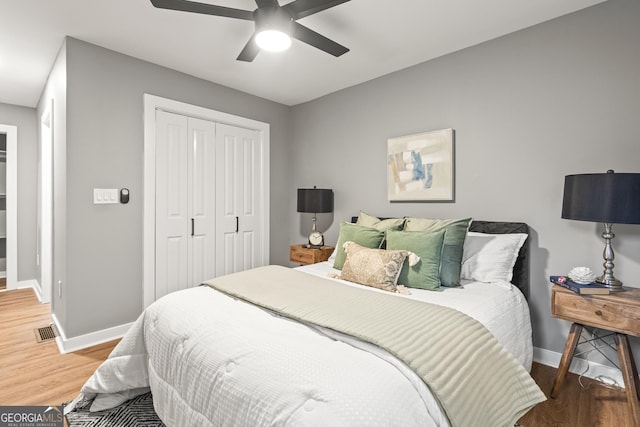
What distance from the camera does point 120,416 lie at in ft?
5.85

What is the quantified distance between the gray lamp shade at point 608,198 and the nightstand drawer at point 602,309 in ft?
1.44

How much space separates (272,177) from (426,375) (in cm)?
338

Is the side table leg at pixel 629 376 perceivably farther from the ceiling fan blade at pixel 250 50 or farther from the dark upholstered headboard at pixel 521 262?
the ceiling fan blade at pixel 250 50

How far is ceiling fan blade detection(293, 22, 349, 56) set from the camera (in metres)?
1.97

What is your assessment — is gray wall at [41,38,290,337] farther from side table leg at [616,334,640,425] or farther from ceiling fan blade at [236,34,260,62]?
side table leg at [616,334,640,425]

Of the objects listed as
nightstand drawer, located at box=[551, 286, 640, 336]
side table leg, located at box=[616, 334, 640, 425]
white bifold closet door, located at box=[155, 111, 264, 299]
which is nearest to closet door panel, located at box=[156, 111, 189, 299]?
white bifold closet door, located at box=[155, 111, 264, 299]

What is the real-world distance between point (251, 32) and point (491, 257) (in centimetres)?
249

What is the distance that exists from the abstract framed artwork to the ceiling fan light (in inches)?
60.1

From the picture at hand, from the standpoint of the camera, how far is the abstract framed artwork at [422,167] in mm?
2814

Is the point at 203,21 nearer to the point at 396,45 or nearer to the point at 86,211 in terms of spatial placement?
the point at 396,45

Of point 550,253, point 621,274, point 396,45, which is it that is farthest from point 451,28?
point 621,274

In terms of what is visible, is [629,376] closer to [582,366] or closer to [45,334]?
[582,366]

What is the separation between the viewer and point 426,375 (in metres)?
1.10

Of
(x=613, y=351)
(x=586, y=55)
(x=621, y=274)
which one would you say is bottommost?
(x=613, y=351)
